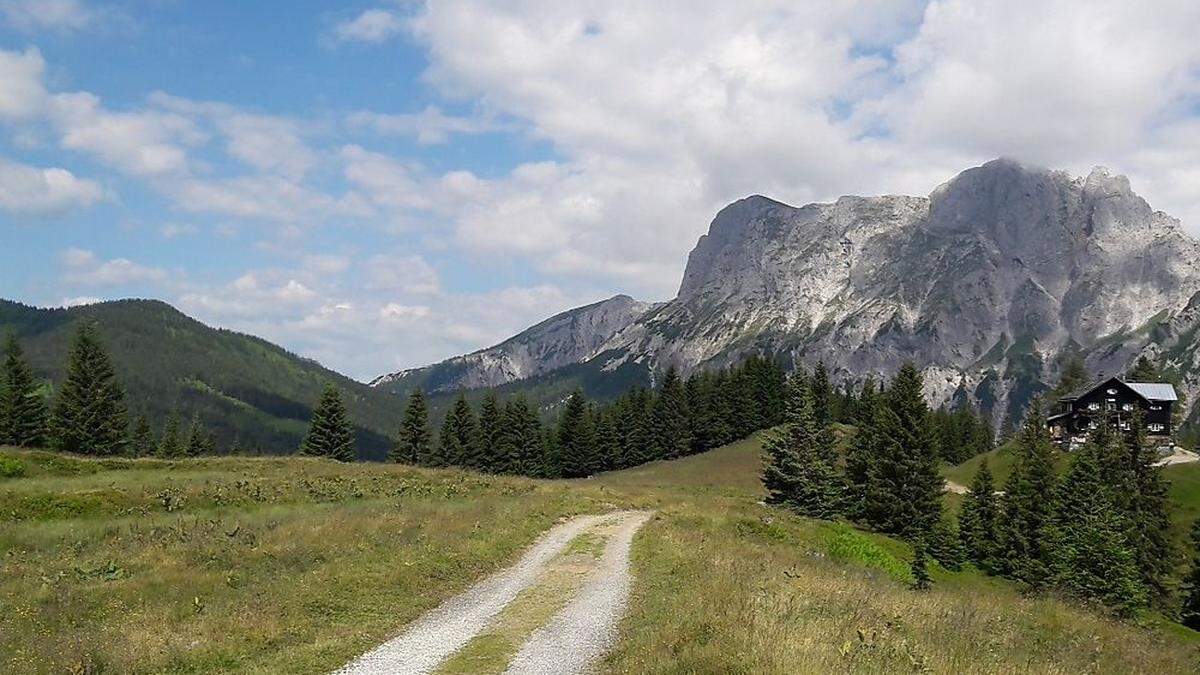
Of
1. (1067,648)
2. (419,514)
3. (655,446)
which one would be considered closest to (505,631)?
(1067,648)

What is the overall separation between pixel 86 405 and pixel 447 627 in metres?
78.0

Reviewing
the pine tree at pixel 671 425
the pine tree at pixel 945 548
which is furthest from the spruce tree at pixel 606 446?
the pine tree at pixel 945 548

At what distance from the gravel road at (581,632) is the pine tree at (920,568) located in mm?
17715

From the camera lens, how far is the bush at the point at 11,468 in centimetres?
3931

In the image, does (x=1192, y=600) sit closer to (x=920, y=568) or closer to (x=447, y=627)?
(x=920, y=568)

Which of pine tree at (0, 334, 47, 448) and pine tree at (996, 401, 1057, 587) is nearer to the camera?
pine tree at (996, 401, 1057, 587)

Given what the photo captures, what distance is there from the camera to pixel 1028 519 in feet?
184

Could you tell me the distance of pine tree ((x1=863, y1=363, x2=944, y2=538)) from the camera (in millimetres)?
55062

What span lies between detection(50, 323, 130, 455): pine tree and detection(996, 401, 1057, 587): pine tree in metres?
80.3

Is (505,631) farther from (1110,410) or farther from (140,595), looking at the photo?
(1110,410)

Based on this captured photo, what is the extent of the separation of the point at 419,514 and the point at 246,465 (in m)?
25.8

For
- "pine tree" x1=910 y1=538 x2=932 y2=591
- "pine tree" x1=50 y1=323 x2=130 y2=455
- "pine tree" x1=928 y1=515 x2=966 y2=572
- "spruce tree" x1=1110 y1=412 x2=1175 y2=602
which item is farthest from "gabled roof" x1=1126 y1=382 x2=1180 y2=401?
"pine tree" x1=50 y1=323 x2=130 y2=455

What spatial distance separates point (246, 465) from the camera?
49.2 m

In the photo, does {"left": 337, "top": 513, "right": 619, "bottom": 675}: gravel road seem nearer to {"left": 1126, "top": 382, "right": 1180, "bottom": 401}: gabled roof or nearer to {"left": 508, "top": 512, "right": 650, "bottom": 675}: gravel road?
{"left": 508, "top": 512, "right": 650, "bottom": 675}: gravel road
